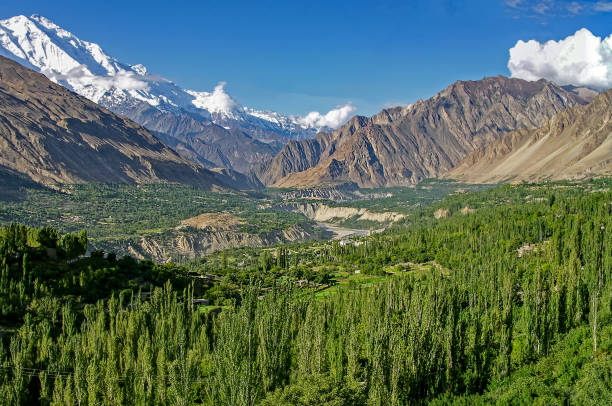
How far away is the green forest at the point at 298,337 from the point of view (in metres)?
47.9

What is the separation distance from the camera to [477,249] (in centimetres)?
14062

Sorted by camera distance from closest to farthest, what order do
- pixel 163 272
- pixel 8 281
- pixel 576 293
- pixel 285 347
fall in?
pixel 285 347
pixel 576 293
pixel 8 281
pixel 163 272

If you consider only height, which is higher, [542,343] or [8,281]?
[8,281]

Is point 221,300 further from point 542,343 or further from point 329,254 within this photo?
point 329,254

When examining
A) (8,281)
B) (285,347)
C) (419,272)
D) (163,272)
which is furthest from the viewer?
(419,272)

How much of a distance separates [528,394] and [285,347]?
2665cm

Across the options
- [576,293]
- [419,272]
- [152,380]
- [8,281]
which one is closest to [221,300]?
[8,281]

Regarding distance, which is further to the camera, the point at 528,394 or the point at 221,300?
the point at 221,300

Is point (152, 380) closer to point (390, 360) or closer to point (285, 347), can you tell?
point (285, 347)

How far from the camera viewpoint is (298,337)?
61.9 meters

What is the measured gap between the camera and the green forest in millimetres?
47906

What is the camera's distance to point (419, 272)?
13225 centimetres

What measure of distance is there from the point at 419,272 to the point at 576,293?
187ft

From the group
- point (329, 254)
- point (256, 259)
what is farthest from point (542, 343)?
point (256, 259)
